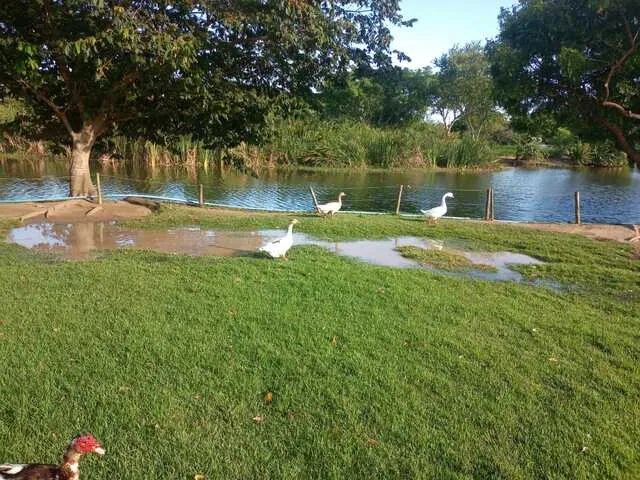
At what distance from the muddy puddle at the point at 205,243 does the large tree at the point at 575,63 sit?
634cm

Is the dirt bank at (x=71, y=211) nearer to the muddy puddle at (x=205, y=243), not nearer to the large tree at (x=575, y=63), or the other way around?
the muddy puddle at (x=205, y=243)

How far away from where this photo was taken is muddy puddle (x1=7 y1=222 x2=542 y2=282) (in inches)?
421

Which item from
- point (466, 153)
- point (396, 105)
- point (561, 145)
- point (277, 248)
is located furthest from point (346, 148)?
point (277, 248)

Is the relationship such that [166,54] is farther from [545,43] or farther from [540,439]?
[545,43]

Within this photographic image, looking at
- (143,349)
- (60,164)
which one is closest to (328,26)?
(143,349)

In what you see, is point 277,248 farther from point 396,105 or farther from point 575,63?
point 396,105

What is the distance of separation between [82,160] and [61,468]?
1509cm

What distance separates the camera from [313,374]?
16.6ft

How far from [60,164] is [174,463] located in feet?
123

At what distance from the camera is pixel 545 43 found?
51.9 feet

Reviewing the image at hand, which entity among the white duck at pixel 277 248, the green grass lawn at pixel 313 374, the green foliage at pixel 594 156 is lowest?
the green grass lawn at pixel 313 374

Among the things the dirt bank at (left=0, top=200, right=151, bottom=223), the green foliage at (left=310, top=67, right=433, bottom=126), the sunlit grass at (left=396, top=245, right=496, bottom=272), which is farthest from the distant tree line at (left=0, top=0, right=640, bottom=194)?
the green foliage at (left=310, top=67, right=433, bottom=126)

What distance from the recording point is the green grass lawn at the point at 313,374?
3.89m

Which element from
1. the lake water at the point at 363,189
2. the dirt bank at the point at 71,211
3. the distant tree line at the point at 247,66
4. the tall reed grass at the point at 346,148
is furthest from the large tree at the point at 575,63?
the tall reed grass at the point at 346,148
